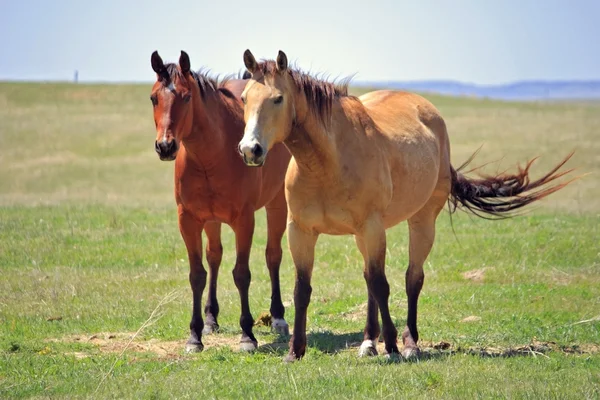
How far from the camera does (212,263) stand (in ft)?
31.9

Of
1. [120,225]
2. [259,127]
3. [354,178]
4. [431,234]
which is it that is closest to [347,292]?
[431,234]

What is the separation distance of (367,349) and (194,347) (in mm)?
1675

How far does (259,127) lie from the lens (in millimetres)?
6746

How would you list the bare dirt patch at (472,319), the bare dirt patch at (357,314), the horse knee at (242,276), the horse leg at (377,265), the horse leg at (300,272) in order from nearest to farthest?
the horse leg at (377,265)
the horse leg at (300,272)
the horse knee at (242,276)
the bare dirt patch at (472,319)
the bare dirt patch at (357,314)

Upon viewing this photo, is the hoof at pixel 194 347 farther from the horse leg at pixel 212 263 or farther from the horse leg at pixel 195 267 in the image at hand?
the horse leg at pixel 212 263

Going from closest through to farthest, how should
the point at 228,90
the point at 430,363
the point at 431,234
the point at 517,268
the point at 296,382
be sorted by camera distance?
1. the point at 296,382
2. the point at 430,363
3. the point at 431,234
4. the point at 228,90
5. the point at 517,268

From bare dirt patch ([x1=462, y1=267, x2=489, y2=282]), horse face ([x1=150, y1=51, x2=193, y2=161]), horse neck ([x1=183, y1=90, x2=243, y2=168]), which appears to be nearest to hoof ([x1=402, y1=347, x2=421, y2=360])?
horse neck ([x1=183, y1=90, x2=243, y2=168])

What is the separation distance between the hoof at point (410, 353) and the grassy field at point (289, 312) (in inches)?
5.4

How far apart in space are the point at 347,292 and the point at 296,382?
185 inches

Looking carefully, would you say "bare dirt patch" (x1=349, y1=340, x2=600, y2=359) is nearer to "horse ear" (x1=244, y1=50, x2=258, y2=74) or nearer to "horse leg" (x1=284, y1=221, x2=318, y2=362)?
"horse leg" (x1=284, y1=221, x2=318, y2=362)

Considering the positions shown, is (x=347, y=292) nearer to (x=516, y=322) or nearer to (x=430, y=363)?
(x=516, y=322)

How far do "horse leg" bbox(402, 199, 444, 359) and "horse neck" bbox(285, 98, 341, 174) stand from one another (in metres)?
1.84

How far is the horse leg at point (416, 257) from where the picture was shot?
8.39 m

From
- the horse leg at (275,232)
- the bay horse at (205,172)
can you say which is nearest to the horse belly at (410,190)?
the bay horse at (205,172)
